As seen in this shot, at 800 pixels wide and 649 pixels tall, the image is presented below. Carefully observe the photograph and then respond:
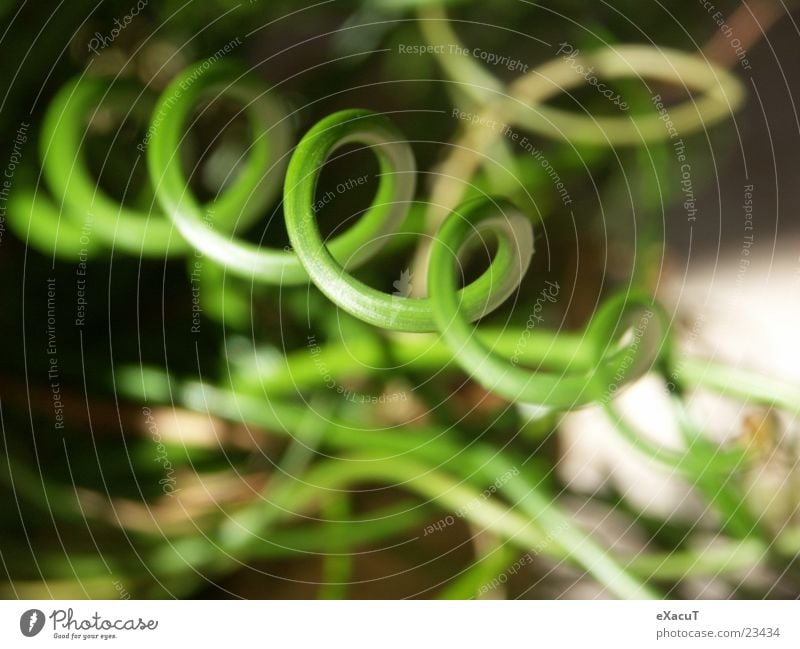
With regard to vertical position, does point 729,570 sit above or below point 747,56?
below

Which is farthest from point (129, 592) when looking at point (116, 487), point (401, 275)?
point (401, 275)

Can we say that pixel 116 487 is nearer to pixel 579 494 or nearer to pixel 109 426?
pixel 109 426
